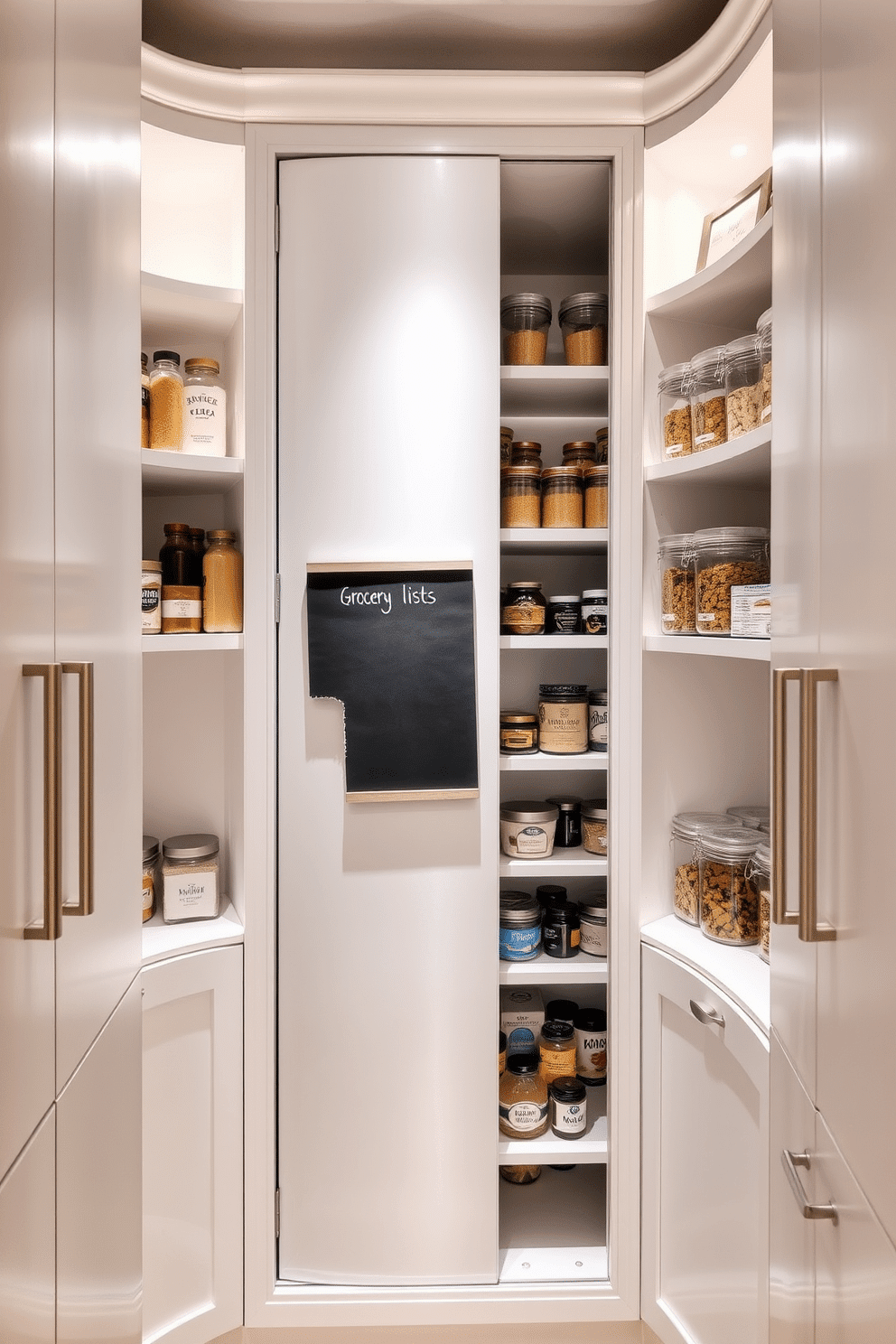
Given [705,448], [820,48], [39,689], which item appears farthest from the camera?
[705,448]

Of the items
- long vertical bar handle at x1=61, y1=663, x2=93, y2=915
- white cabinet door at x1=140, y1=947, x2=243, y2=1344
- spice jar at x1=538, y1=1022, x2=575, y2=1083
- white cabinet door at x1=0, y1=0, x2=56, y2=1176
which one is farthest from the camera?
spice jar at x1=538, y1=1022, x2=575, y2=1083

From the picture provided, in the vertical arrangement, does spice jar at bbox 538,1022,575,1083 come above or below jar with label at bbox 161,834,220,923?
below

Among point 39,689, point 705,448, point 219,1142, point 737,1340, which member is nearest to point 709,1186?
point 737,1340

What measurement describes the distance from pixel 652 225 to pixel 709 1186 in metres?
1.72

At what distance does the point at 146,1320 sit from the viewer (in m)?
1.53

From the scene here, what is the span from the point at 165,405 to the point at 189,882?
2.96ft

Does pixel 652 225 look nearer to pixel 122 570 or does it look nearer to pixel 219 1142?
pixel 122 570

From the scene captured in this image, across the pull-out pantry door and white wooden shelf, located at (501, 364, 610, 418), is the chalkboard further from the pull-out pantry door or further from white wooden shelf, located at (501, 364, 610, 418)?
white wooden shelf, located at (501, 364, 610, 418)

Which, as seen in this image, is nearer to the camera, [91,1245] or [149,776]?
[91,1245]

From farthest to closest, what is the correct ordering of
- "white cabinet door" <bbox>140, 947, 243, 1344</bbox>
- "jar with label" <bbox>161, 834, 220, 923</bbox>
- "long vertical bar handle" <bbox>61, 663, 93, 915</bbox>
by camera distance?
"jar with label" <bbox>161, 834, 220, 923</bbox> → "white cabinet door" <bbox>140, 947, 243, 1344</bbox> → "long vertical bar handle" <bbox>61, 663, 93, 915</bbox>

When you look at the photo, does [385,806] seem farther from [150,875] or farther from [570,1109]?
[570,1109]

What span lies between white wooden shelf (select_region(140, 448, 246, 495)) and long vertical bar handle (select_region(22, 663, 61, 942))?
0.94 m

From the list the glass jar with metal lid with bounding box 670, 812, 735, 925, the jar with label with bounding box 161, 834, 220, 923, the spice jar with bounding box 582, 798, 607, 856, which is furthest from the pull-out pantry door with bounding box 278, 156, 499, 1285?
the glass jar with metal lid with bounding box 670, 812, 735, 925

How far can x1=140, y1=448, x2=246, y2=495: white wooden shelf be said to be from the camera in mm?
1538
